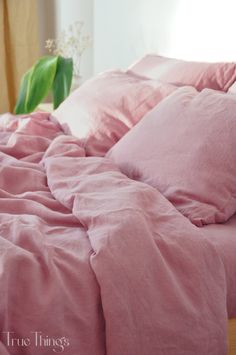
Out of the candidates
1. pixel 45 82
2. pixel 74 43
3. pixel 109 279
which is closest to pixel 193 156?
pixel 109 279

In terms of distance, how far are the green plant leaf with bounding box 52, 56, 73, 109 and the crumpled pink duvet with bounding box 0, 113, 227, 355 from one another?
1.48m

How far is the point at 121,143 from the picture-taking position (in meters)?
1.38

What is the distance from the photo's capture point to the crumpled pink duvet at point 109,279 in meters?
0.77

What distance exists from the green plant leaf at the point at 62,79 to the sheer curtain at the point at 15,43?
2.67 feet

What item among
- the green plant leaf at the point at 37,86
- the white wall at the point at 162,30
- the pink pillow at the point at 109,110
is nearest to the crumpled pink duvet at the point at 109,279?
the pink pillow at the point at 109,110

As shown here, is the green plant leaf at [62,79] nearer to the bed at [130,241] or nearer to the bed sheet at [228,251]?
the bed at [130,241]

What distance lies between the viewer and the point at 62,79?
2.46 meters

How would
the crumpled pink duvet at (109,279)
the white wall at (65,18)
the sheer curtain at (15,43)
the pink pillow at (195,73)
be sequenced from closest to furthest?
1. the crumpled pink duvet at (109,279)
2. the pink pillow at (195,73)
3. the white wall at (65,18)
4. the sheer curtain at (15,43)

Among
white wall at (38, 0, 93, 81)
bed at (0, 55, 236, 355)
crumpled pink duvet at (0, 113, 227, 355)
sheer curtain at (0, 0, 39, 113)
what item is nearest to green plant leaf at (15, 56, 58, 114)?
white wall at (38, 0, 93, 81)

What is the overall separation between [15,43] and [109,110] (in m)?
1.82

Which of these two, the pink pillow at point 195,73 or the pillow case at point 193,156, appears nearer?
the pillow case at point 193,156

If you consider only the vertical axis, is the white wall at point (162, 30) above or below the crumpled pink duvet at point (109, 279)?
above

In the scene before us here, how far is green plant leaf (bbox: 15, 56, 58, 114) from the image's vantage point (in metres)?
2.36

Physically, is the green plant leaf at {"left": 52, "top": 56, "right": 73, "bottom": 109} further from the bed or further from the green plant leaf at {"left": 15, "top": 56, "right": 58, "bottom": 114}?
the bed
